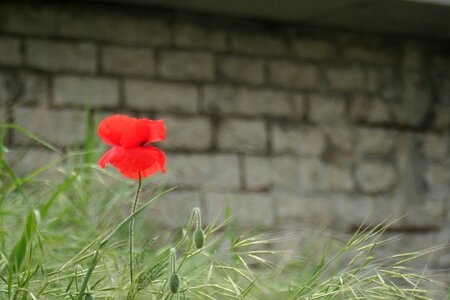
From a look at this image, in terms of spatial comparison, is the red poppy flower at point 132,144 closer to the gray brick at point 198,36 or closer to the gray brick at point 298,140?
the gray brick at point 198,36

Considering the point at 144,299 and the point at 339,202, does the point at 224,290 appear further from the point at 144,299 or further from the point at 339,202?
the point at 339,202

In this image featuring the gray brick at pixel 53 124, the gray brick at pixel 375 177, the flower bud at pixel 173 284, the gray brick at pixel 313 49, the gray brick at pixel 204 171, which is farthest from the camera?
the gray brick at pixel 375 177

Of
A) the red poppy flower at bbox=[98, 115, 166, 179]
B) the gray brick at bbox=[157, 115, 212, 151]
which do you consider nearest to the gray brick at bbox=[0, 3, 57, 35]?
the gray brick at bbox=[157, 115, 212, 151]

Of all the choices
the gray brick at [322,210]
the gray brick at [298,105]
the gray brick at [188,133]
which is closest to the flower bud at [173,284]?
the gray brick at [188,133]

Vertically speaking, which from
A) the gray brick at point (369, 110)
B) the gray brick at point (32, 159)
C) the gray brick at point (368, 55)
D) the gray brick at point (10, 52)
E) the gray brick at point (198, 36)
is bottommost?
the gray brick at point (32, 159)

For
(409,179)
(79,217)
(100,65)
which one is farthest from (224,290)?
(409,179)

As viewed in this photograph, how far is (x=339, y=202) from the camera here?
15.2 feet

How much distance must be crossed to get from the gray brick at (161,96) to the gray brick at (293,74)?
0.44m

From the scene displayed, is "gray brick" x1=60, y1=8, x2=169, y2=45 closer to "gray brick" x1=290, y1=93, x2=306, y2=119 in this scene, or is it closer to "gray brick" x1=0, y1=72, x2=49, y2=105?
"gray brick" x1=0, y1=72, x2=49, y2=105

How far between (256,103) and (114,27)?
0.78 metres

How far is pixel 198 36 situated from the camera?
4.34 m

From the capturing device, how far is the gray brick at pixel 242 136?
4.38 meters

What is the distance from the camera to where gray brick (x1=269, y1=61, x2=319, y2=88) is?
14.9 ft

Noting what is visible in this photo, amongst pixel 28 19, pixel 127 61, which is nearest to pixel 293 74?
pixel 127 61
